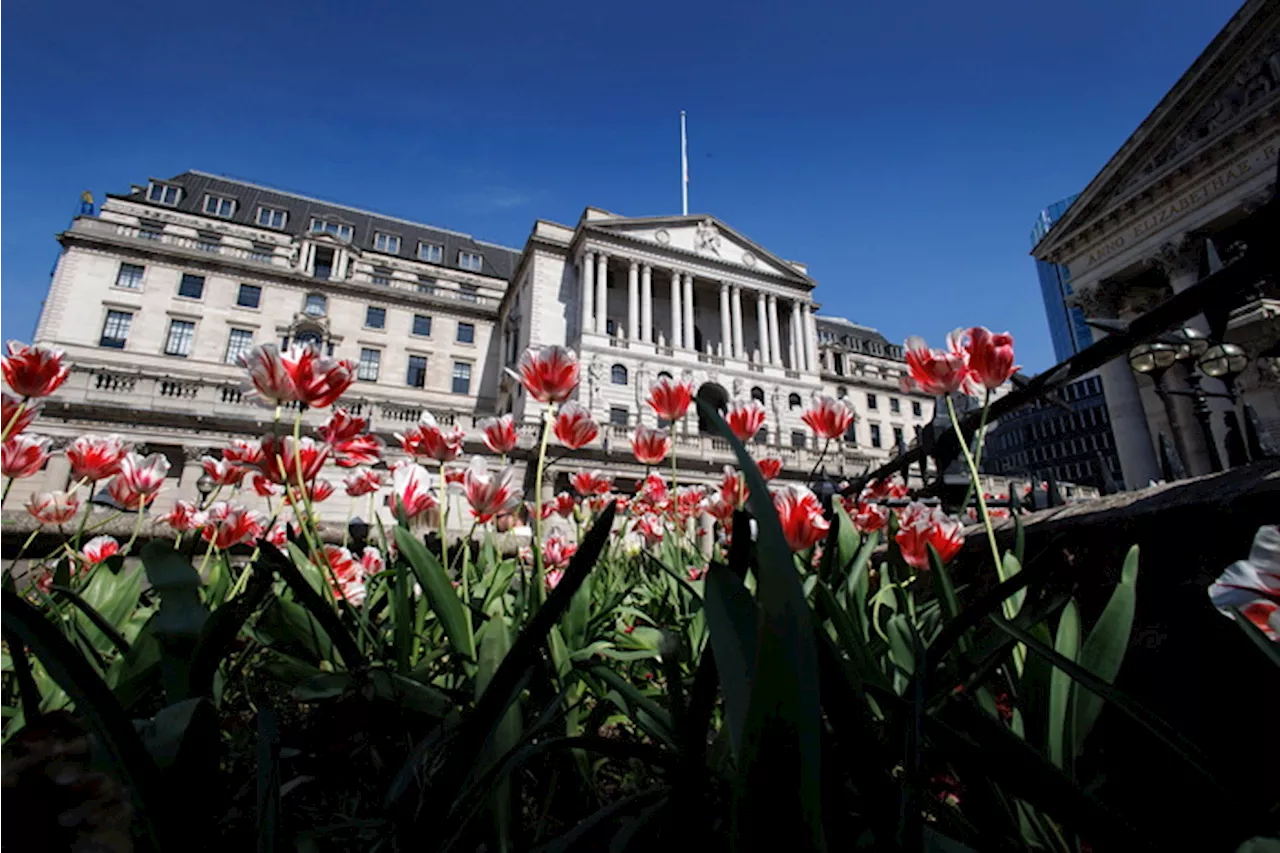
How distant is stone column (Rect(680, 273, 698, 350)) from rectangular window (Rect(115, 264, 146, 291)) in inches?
1079

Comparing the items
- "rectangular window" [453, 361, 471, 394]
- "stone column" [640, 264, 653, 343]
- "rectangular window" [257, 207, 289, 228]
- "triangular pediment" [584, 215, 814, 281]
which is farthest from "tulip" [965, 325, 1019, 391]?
"rectangular window" [257, 207, 289, 228]

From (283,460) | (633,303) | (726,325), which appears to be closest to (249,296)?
(633,303)

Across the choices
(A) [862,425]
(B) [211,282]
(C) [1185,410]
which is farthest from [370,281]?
(C) [1185,410]

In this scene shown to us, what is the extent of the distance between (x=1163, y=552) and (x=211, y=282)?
37.3 meters

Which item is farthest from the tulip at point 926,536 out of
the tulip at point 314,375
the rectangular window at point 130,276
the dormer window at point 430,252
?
the dormer window at point 430,252

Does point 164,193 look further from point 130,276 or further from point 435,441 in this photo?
point 435,441

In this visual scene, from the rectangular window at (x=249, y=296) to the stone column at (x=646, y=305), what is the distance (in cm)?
2031

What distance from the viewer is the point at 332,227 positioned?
35.8 meters

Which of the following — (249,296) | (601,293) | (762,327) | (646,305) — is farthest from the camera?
A: (762,327)

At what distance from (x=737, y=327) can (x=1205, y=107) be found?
19.5 m

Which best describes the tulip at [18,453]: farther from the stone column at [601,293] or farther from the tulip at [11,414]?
the stone column at [601,293]

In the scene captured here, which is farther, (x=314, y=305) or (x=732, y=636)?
(x=314, y=305)

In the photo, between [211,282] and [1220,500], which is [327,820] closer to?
[1220,500]

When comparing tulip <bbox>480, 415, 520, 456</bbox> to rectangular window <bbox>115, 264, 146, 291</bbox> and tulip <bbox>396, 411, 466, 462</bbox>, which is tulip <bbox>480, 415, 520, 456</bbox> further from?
rectangular window <bbox>115, 264, 146, 291</bbox>
